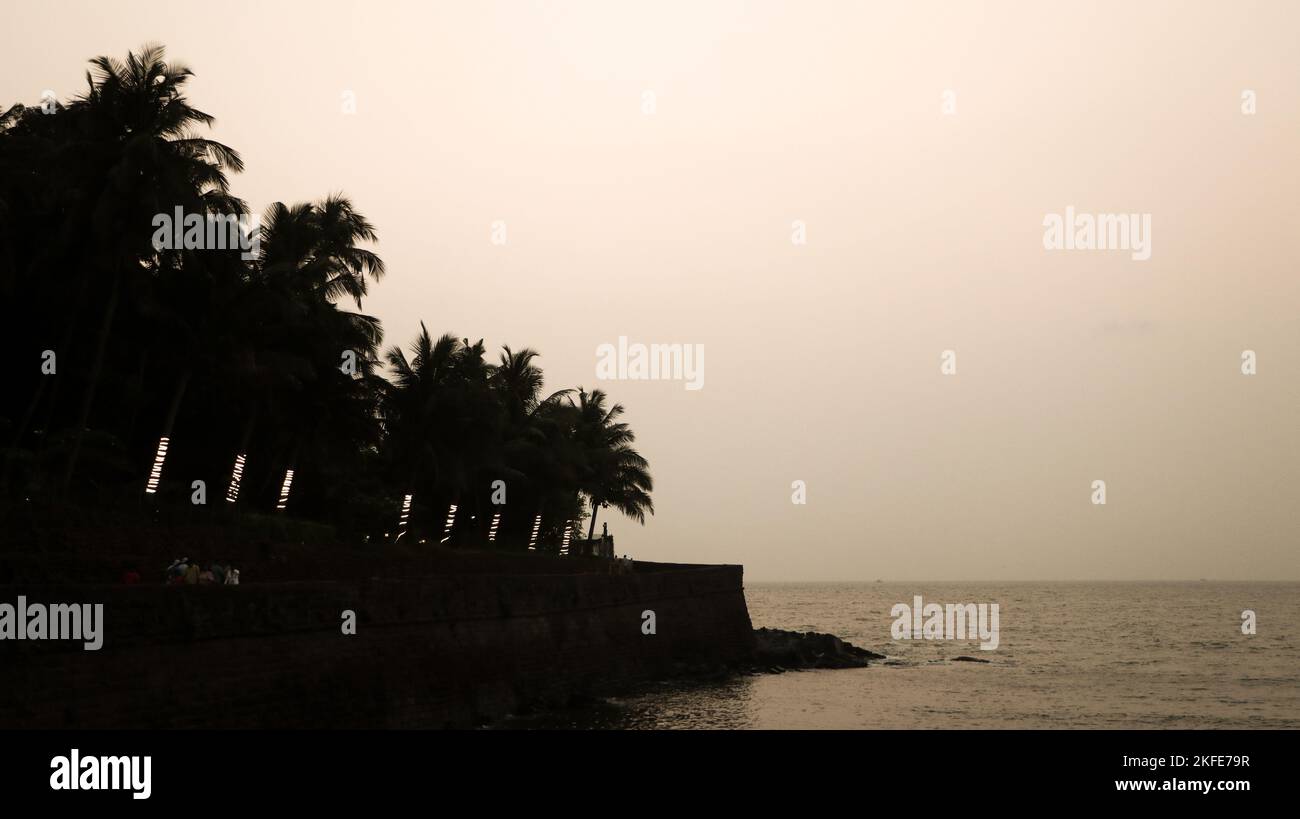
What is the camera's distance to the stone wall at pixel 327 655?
15867mm

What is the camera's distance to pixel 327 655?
2127 centimetres

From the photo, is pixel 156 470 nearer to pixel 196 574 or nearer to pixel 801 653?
pixel 196 574

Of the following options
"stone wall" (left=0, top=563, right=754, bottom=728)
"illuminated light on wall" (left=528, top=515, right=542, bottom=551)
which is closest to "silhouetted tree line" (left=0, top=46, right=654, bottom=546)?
"stone wall" (left=0, top=563, right=754, bottom=728)

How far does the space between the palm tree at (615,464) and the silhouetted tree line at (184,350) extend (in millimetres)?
20340

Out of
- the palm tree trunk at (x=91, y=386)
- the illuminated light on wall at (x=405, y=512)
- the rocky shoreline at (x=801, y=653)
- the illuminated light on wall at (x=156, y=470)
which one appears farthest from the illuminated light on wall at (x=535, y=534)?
the palm tree trunk at (x=91, y=386)

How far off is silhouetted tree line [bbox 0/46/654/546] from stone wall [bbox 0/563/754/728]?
609 centimetres

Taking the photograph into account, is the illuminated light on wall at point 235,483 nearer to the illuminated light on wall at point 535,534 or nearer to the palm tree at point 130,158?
the palm tree at point 130,158

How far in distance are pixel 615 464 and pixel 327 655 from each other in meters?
45.4

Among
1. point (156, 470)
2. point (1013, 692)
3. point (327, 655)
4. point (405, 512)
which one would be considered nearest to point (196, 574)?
point (327, 655)

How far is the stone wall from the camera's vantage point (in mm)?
15867
